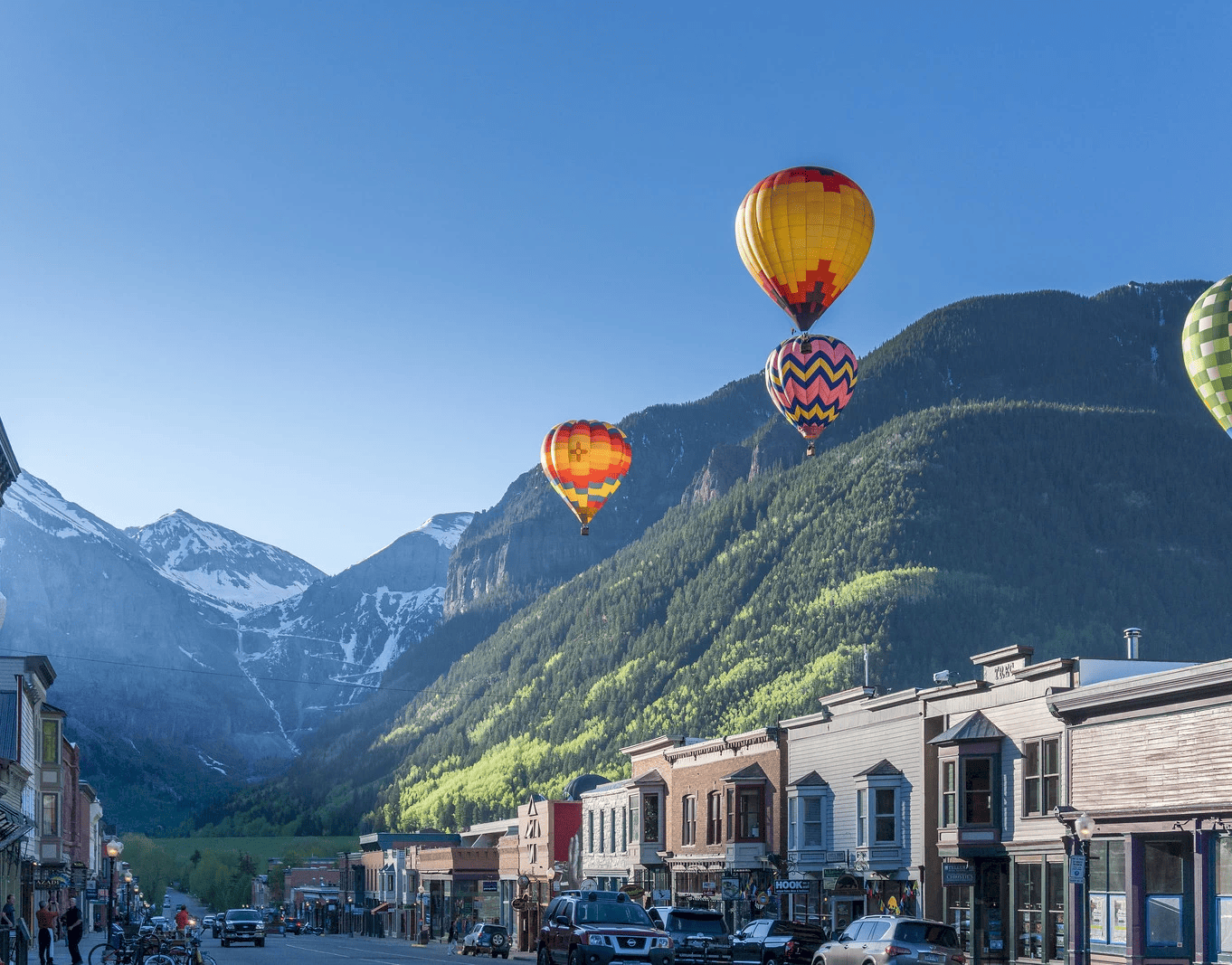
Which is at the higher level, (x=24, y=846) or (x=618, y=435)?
(x=618, y=435)

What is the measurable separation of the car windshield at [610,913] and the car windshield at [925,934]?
637 centimetres

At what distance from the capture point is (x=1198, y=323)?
41969 millimetres

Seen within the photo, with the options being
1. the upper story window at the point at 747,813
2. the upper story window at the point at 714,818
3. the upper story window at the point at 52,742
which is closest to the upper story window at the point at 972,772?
the upper story window at the point at 747,813

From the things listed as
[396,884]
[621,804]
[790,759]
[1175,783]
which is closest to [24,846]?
[621,804]

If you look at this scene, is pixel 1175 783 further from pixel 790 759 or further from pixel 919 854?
pixel 790 759

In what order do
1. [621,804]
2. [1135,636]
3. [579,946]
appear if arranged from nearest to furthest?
[579,946] → [1135,636] → [621,804]

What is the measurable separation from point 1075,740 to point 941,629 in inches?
5727

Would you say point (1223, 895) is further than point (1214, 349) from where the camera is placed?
No

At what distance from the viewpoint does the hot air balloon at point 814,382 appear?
59.7 m

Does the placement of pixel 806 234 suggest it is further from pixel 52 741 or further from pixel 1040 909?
pixel 52 741

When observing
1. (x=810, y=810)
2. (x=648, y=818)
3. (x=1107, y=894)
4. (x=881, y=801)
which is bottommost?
(x=648, y=818)

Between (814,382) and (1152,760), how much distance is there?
839 inches

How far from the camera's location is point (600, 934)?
131 ft

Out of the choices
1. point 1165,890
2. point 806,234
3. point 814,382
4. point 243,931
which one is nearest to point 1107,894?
point 1165,890
